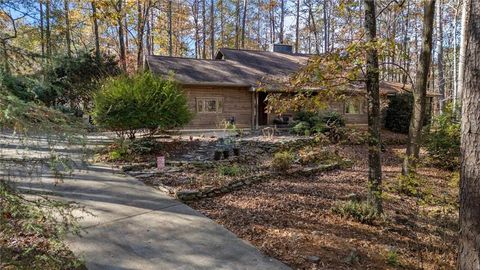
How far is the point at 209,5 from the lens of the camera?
31.5m

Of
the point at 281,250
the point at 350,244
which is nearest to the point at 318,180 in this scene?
the point at 350,244

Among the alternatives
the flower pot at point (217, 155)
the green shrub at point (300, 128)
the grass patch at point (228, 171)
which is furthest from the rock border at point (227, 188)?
the green shrub at point (300, 128)

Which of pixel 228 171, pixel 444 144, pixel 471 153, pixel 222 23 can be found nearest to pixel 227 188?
pixel 228 171

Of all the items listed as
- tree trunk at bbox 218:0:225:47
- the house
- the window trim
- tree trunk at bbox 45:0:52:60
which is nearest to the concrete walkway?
tree trunk at bbox 45:0:52:60

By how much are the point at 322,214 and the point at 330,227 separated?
0.60m

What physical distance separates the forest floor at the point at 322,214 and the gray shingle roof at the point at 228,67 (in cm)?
726

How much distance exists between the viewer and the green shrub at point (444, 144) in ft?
35.1

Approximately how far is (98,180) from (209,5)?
27.4 metres

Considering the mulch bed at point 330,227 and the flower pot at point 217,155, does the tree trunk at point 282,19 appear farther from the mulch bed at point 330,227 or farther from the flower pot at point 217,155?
the mulch bed at point 330,227

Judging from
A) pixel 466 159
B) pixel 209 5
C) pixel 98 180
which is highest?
pixel 209 5

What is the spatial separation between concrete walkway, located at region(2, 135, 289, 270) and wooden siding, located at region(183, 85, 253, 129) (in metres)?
10.4

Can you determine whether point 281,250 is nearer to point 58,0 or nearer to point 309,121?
point 58,0

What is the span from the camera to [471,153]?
303cm

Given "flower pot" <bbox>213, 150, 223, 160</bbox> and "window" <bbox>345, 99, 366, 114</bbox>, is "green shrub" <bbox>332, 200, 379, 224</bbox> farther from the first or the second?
"flower pot" <bbox>213, 150, 223, 160</bbox>
